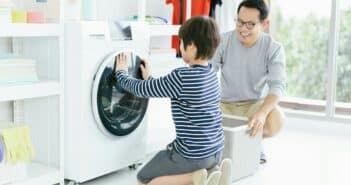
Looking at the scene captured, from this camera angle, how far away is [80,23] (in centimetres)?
259

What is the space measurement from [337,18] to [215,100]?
2387mm

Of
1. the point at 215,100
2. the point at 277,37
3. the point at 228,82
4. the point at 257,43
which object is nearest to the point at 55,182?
the point at 215,100

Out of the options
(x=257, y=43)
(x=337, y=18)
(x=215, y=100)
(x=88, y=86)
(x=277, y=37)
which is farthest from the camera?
(x=277, y=37)

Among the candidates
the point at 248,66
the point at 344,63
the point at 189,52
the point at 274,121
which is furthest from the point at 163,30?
the point at 344,63

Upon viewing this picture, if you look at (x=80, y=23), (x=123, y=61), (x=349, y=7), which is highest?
(x=349, y=7)

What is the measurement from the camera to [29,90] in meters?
2.47

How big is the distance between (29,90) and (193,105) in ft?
2.68

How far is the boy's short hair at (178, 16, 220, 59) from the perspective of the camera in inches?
94.0

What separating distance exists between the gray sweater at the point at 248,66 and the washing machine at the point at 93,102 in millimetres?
704

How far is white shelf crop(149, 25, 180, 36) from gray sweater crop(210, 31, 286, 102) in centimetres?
43

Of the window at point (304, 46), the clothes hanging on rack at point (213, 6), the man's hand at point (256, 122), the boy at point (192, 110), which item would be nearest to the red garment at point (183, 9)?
the clothes hanging on rack at point (213, 6)

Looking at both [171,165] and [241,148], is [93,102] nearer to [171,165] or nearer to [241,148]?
[171,165]

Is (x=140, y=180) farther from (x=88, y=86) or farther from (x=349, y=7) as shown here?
(x=349, y=7)

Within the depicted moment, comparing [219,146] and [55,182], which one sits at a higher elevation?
[219,146]
